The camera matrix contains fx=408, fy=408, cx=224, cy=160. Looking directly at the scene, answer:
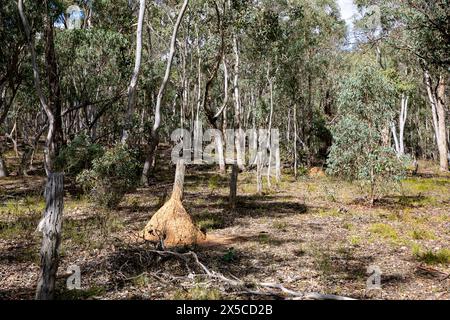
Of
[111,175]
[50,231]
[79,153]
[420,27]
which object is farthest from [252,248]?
[420,27]

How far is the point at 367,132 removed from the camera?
18.3 meters

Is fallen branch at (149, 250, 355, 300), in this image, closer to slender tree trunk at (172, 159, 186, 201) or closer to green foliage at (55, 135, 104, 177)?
slender tree trunk at (172, 159, 186, 201)

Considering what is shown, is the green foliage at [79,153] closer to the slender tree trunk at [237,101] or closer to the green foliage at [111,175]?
the green foliage at [111,175]

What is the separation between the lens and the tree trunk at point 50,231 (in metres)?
6.45

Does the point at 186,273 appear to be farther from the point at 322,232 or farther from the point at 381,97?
the point at 381,97

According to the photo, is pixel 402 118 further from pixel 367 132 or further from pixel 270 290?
pixel 270 290

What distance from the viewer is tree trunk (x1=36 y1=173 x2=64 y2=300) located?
6.45 meters

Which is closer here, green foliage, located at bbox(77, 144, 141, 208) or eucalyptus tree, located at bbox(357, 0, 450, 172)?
green foliage, located at bbox(77, 144, 141, 208)

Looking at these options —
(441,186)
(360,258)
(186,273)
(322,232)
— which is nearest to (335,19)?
(441,186)

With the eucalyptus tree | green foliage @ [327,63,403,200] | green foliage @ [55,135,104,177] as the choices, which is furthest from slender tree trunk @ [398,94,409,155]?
green foliage @ [55,135,104,177]

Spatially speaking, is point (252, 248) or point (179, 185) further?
point (179, 185)

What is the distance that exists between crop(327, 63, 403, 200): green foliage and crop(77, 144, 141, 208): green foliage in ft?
32.3

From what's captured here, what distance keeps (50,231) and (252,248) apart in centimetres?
621
